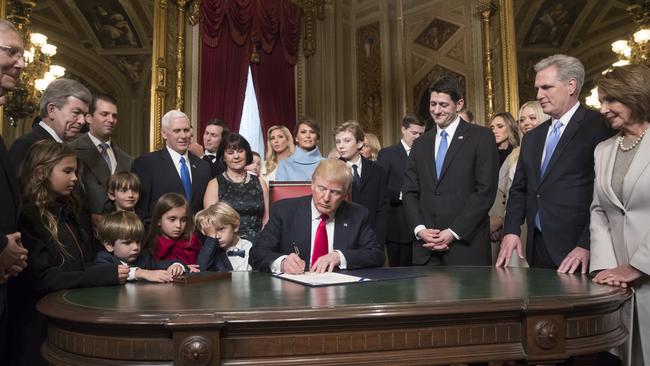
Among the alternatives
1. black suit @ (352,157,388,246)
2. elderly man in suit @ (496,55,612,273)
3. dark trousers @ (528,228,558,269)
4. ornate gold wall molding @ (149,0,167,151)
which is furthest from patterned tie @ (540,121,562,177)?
ornate gold wall molding @ (149,0,167,151)

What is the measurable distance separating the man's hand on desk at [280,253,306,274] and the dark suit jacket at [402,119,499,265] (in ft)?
3.82

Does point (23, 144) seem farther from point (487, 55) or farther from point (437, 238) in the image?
point (487, 55)

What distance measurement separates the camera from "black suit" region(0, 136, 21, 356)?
231 cm

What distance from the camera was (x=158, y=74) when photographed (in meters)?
8.21

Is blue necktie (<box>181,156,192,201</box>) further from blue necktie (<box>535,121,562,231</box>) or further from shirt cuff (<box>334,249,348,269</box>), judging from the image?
blue necktie (<box>535,121,562,231</box>)

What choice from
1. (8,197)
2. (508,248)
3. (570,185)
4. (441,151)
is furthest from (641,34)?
(8,197)

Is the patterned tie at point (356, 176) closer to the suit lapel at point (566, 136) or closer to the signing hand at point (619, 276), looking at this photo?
the suit lapel at point (566, 136)

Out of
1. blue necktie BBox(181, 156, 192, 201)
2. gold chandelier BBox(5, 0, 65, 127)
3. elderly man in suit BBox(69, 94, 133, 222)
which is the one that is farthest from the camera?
gold chandelier BBox(5, 0, 65, 127)

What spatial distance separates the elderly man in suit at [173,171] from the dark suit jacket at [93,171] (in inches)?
7.1

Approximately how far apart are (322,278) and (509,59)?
25.3 feet

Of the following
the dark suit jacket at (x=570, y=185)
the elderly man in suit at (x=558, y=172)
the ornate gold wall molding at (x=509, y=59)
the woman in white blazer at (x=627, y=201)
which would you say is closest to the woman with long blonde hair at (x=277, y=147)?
the elderly man in suit at (x=558, y=172)

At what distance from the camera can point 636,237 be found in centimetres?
250

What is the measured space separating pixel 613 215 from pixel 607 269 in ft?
0.96

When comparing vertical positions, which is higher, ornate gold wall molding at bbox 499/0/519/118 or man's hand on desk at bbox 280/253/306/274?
ornate gold wall molding at bbox 499/0/519/118
